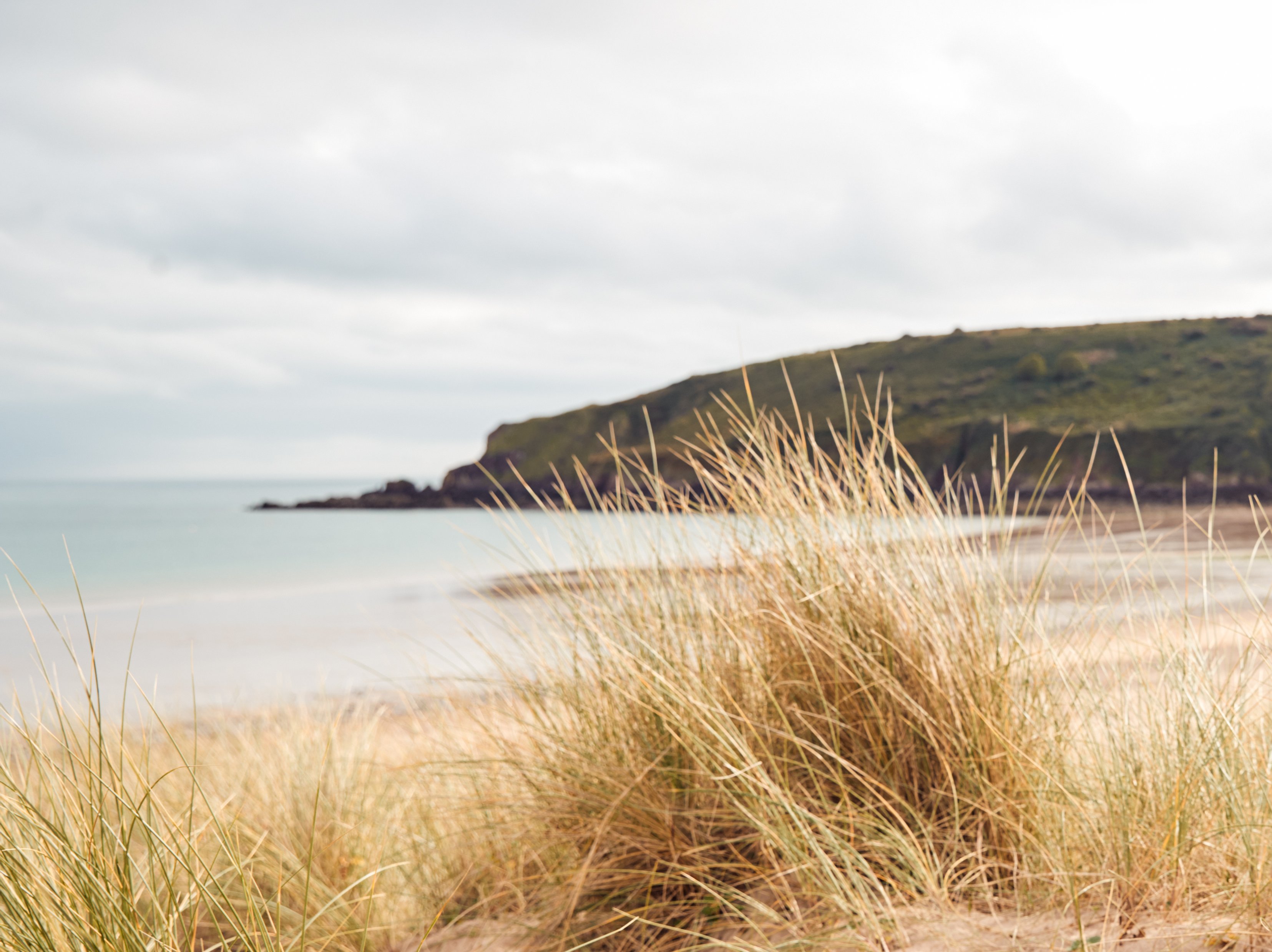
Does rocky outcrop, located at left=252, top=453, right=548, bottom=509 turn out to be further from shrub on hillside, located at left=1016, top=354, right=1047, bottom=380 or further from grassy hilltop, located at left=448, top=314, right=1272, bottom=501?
shrub on hillside, located at left=1016, top=354, right=1047, bottom=380

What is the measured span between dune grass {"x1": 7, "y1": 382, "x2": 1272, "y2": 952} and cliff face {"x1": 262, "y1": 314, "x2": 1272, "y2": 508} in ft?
107

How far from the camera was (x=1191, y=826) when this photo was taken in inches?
62.4

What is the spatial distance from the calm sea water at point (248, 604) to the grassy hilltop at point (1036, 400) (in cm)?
1203

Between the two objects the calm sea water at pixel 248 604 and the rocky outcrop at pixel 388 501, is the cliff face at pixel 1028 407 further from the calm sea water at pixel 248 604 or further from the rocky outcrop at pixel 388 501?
the calm sea water at pixel 248 604

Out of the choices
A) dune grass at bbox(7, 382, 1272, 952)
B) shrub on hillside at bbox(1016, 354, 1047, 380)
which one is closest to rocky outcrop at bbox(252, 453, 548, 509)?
shrub on hillside at bbox(1016, 354, 1047, 380)

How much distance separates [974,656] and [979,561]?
299 mm

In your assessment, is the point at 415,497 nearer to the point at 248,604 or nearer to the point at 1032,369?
the point at 1032,369

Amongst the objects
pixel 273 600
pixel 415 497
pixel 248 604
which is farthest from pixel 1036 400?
pixel 248 604

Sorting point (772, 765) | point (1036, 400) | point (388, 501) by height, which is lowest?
point (772, 765)

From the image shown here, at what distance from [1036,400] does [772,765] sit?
5806cm

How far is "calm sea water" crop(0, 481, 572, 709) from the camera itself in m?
8.12

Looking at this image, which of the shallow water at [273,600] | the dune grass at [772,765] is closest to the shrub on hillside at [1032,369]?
the shallow water at [273,600]

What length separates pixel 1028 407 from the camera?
2088 inches

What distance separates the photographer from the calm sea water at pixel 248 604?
26.7 ft
